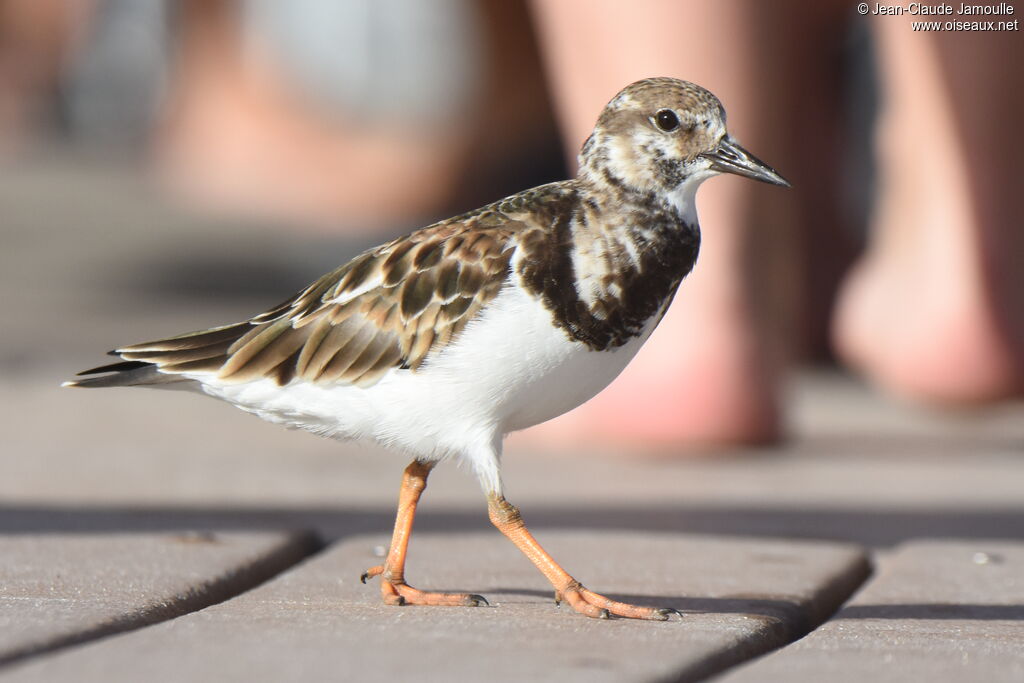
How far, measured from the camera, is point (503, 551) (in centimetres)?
295

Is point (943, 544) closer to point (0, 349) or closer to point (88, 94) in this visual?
point (0, 349)

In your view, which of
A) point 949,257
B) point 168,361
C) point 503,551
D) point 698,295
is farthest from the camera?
point 949,257

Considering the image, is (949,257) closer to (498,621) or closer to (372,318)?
(372,318)

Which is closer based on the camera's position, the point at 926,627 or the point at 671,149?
the point at 926,627

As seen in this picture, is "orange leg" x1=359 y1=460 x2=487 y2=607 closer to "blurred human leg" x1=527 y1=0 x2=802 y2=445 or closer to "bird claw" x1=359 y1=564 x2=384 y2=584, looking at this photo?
"bird claw" x1=359 y1=564 x2=384 y2=584

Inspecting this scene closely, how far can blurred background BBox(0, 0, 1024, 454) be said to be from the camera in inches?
162

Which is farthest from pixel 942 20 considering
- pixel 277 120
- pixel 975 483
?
pixel 277 120

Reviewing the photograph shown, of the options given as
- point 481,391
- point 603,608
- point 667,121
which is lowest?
point 603,608

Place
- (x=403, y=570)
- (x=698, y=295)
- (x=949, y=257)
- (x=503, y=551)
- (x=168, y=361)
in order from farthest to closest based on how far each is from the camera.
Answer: (x=949, y=257) < (x=698, y=295) < (x=503, y=551) < (x=168, y=361) < (x=403, y=570)

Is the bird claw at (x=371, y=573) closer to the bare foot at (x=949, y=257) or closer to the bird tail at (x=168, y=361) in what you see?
the bird tail at (x=168, y=361)

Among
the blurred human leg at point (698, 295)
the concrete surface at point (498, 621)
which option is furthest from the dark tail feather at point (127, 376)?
the blurred human leg at point (698, 295)

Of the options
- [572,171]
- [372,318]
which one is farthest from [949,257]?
[372,318]

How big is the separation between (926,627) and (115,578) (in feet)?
3.96

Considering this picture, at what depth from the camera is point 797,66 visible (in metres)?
5.90
